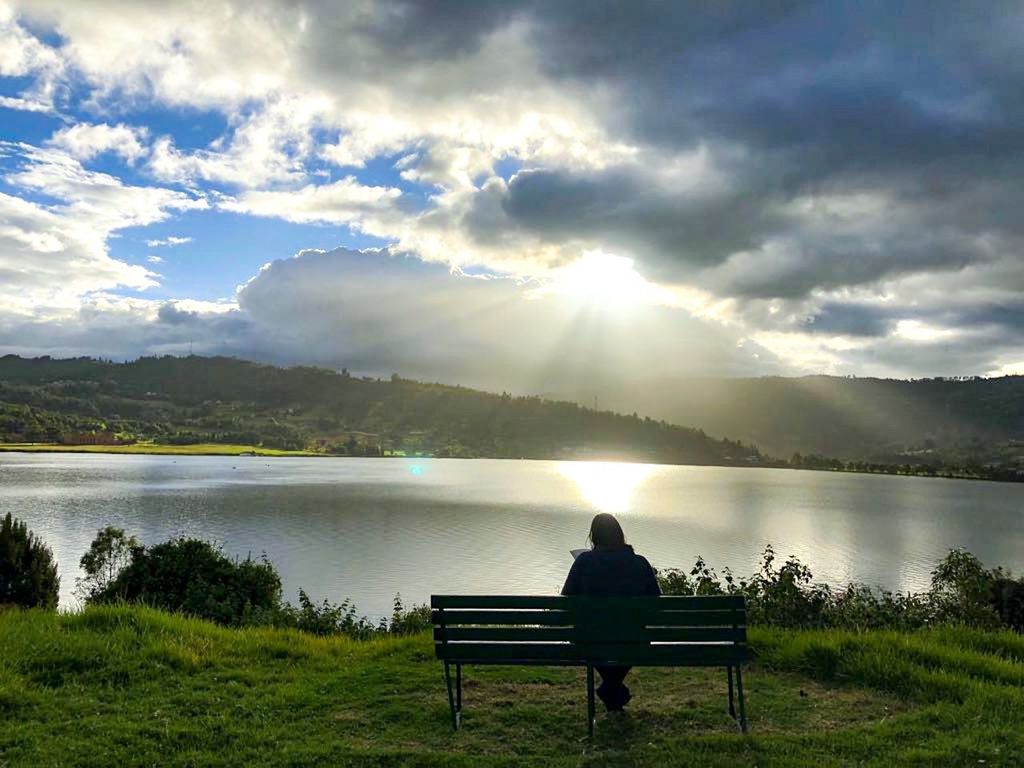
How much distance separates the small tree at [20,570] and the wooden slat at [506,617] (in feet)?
55.5

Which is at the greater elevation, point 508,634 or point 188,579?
point 508,634

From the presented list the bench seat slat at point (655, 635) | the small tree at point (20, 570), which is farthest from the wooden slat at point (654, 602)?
the small tree at point (20, 570)

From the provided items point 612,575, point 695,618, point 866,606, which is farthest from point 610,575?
point 866,606

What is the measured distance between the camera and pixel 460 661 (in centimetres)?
744

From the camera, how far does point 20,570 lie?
19.5m

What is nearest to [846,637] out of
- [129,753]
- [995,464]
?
[129,753]

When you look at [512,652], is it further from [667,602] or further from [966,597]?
[966,597]

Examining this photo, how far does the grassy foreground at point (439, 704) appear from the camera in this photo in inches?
247

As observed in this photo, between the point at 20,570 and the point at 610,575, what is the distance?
19498 mm

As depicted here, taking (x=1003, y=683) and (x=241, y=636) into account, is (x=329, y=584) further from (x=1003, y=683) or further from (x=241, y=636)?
(x=1003, y=683)

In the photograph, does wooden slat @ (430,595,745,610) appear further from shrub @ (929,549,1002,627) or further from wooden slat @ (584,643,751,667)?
shrub @ (929,549,1002,627)

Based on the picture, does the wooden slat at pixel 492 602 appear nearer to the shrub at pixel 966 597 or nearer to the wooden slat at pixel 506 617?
the wooden slat at pixel 506 617

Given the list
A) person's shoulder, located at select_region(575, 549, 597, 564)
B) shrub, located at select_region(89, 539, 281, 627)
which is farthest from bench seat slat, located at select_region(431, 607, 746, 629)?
shrub, located at select_region(89, 539, 281, 627)

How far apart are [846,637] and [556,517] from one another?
191 ft
